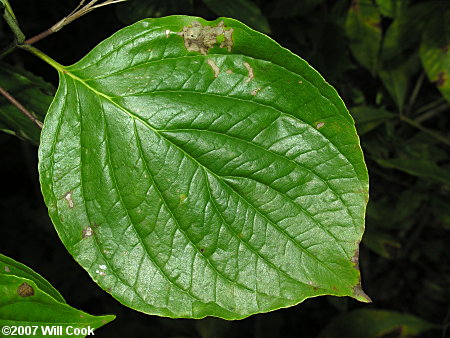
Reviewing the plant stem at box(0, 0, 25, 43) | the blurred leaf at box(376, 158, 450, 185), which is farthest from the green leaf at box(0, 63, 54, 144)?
the blurred leaf at box(376, 158, 450, 185)

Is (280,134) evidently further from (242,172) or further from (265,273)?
(265,273)

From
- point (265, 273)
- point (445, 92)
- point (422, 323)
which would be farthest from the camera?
point (422, 323)

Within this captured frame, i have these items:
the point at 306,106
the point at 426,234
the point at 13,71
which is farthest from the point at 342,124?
the point at 426,234

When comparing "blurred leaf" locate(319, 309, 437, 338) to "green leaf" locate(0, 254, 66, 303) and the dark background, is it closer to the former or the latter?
the dark background

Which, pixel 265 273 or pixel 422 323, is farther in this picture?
pixel 422 323

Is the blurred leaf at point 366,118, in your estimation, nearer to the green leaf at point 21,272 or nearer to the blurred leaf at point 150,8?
the blurred leaf at point 150,8

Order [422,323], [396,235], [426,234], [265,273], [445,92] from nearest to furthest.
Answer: [265,273] < [445,92] < [422,323] < [396,235] < [426,234]

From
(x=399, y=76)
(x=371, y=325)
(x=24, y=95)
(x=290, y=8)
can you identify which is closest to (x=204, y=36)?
(x=24, y=95)
